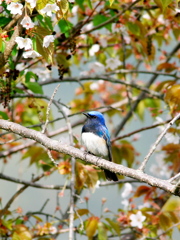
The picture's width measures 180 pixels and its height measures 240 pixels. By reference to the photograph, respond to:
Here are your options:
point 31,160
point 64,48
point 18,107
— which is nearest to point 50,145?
point 64,48

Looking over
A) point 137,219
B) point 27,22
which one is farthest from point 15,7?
point 137,219

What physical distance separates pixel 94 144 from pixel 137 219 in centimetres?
96

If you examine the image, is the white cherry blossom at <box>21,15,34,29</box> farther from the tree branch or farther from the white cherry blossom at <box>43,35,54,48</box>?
the tree branch

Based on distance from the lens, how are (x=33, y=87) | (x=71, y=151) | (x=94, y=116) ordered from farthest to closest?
1. (x=94, y=116)
2. (x=33, y=87)
3. (x=71, y=151)

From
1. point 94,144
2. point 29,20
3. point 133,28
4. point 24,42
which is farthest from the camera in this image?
point 94,144

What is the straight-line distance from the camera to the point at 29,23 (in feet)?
10.7

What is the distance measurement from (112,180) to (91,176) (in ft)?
1.84

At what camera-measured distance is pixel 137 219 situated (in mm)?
4664

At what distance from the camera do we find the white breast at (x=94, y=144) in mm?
5082

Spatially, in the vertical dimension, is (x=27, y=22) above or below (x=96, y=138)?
below

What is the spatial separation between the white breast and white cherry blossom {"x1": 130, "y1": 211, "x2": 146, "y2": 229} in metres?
0.81

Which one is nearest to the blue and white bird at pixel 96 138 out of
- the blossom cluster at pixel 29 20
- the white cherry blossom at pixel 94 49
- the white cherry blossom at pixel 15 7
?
the white cherry blossom at pixel 94 49

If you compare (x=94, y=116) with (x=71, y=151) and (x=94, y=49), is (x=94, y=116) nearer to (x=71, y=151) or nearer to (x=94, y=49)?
(x=94, y=49)

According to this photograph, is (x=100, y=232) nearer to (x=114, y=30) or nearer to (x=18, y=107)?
(x=114, y=30)
